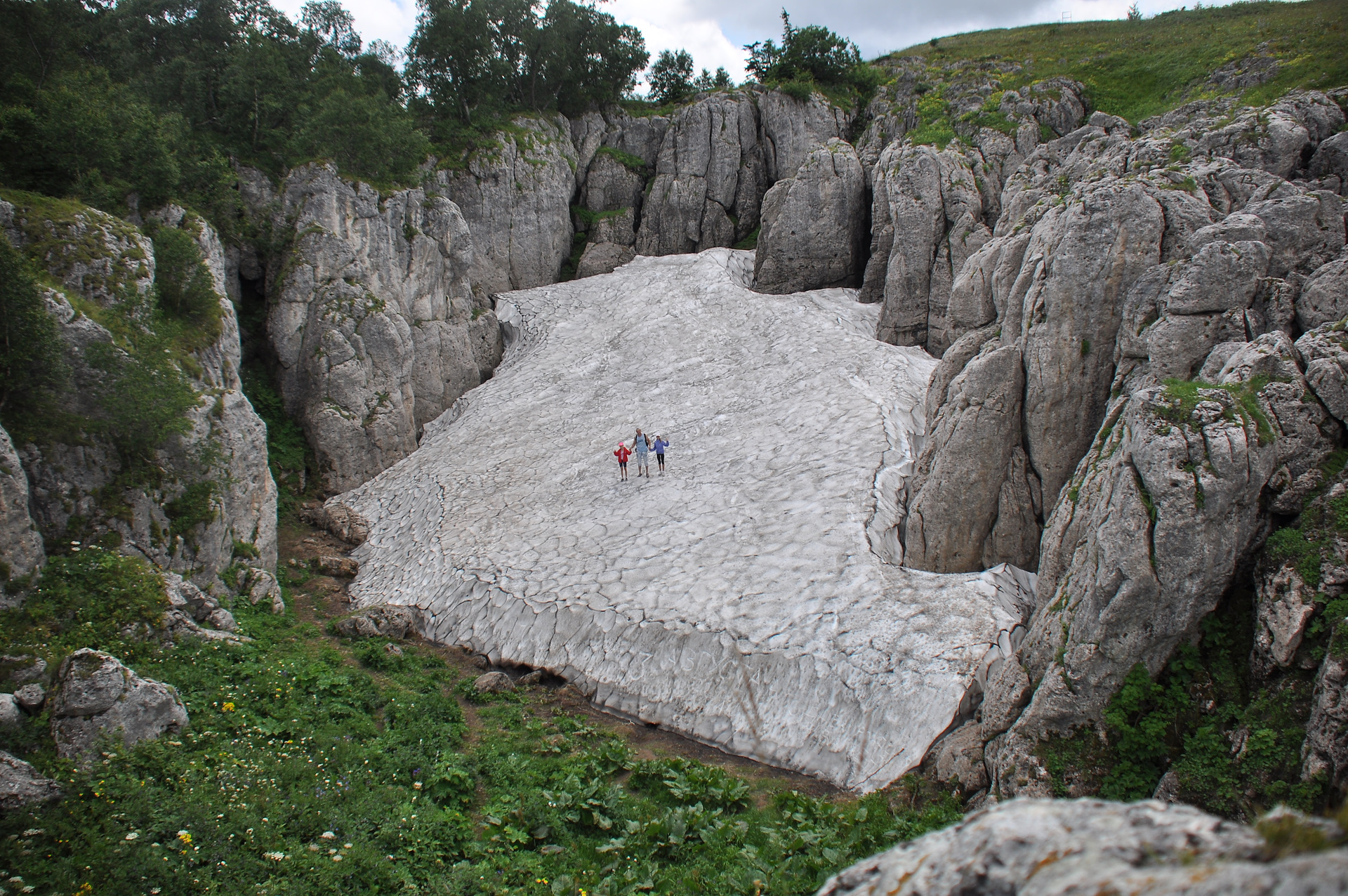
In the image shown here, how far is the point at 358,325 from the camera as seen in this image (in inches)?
1302

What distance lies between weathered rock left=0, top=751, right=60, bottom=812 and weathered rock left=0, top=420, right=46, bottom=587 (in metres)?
5.42

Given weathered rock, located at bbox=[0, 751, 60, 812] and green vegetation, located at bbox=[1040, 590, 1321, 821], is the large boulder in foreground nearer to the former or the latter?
green vegetation, located at bbox=[1040, 590, 1321, 821]

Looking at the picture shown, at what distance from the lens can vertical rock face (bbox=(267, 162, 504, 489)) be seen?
32062mm

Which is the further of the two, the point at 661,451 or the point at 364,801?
the point at 661,451

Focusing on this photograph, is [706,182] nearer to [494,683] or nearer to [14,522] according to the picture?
[494,683]

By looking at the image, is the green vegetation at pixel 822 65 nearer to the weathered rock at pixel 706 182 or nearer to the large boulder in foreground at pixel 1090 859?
the weathered rock at pixel 706 182

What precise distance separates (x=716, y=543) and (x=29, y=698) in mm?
16221

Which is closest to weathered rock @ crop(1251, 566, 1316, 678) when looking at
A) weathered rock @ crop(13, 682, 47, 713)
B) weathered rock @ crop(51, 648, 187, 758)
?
weathered rock @ crop(51, 648, 187, 758)

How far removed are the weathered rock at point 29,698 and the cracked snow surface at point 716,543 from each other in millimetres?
10315

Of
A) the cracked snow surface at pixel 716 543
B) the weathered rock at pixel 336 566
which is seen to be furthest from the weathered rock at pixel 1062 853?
the weathered rock at pixel 336 566

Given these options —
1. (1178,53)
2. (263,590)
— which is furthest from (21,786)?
(1178,53)

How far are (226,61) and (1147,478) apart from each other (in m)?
51.2

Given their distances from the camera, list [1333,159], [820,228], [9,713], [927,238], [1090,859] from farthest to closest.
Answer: [820,228], [927,238], [1333,159], [9,713], [1090,859]

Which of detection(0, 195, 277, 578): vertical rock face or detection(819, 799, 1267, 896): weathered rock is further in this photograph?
detection(0, 195, 277, 578): vertical rock face
